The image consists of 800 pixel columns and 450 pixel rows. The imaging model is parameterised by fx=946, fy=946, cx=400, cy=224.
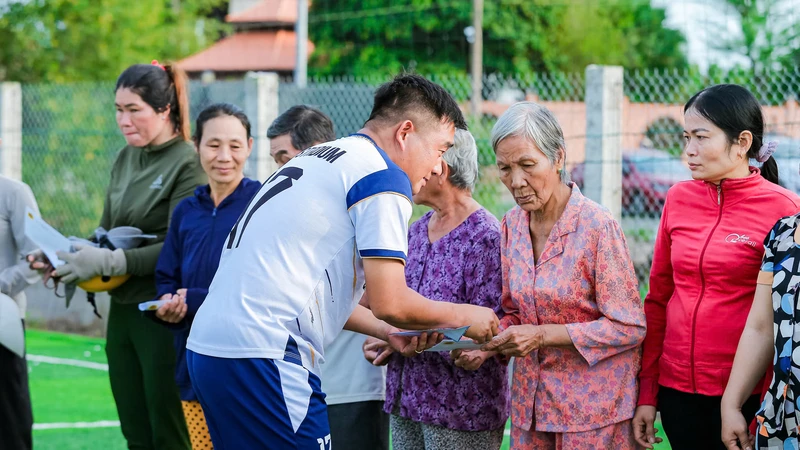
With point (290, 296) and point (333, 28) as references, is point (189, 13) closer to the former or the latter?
point (333, 28)

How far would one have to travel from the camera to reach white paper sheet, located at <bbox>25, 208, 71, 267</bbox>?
4863mm

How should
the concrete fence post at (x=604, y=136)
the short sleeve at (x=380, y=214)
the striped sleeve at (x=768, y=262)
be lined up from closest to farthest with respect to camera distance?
the short sleeve at (x=380, y=214), the striped sleeve at (x=768, y=262), the concrete fence post at (x=604, y=136)

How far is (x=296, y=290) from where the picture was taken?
120 inches

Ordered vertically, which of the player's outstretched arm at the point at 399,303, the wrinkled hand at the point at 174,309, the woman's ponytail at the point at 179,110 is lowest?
the wrinkled hand at the point at 174,309

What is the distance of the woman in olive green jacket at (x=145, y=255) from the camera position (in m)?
4.87

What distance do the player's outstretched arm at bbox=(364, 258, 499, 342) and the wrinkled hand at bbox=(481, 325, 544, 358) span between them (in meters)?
0.24

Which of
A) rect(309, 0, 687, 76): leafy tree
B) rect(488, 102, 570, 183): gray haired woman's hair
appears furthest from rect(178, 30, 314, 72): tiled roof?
rect(488, 102, 570, 183): gray haired woman's hair

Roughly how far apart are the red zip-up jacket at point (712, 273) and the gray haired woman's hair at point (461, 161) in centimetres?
94

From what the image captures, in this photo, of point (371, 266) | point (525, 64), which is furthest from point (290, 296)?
point (525, 64)

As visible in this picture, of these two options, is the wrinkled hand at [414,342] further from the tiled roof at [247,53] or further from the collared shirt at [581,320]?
the tiled roof at [247,53]

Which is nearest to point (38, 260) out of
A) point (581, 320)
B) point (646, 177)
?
point (581, 320)

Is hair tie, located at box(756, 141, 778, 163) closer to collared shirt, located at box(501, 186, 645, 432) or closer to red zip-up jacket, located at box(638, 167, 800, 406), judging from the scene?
red zip-up jacket, located at box(638, 167, 800, 406)

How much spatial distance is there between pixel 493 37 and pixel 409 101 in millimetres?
28730

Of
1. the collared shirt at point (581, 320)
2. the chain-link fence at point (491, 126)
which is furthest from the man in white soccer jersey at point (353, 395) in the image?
the chain-link fence at point (491, 126)
